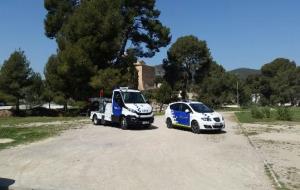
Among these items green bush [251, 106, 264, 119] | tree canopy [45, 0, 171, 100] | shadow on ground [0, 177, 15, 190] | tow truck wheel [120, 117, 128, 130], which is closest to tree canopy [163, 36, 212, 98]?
tree canopy [45, 0, 171, 100]

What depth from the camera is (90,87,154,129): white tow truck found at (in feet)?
82.1

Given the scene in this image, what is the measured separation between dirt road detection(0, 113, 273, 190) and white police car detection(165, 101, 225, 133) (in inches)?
88.4

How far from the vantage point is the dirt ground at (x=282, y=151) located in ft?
37.6

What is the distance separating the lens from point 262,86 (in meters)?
108

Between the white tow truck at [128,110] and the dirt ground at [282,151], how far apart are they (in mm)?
5485

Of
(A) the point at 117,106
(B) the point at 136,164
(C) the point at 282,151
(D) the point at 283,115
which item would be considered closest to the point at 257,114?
(D) the point at 283,115

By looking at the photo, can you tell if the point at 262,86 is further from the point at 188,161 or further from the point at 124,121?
the point at 188,161

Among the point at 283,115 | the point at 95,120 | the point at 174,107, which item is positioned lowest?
the point at 95,120

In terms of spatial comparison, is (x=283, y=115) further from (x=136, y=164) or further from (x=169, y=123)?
(x=136, y=164)

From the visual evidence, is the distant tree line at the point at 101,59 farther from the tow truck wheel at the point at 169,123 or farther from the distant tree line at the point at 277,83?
the distant tree line at the point at 277,83

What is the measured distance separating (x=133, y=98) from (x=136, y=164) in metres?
12.8

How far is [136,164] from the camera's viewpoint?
13320 mm

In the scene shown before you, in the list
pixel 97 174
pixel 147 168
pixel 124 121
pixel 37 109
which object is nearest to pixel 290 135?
pixel 124 121

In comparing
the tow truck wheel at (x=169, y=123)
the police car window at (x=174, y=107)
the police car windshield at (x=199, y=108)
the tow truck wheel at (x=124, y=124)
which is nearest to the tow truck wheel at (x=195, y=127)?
the police car windshield at (x=199, y=108)
